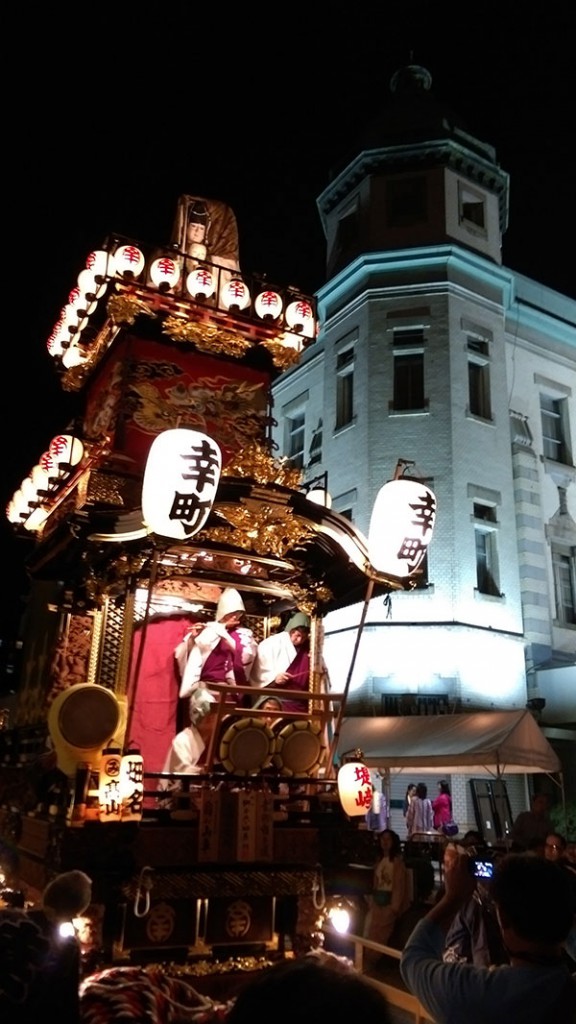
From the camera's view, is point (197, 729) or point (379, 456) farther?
point (379, 456)

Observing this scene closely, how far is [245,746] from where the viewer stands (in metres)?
8.23

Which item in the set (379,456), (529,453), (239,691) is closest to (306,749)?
(239,691)

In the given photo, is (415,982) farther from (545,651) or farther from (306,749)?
(545,651)

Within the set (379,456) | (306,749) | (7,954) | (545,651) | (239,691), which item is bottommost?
(7,954)

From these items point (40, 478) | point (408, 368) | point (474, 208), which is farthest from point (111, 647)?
point (474, 208)

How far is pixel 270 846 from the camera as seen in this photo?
25.1ft

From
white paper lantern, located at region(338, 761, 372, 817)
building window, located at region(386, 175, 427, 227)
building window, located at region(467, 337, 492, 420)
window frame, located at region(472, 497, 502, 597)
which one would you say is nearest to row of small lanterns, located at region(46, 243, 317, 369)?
white paper lantern, located at region(338, 761, 372, 817)

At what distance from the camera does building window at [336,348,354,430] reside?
76.2ft

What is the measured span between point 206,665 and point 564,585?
52.7 ft

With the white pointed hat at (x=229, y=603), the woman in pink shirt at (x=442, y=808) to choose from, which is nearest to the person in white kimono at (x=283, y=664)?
the white pointed hat at (x=229, y=603)

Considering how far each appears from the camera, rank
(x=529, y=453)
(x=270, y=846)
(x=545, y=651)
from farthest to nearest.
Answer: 1. (x=529, y=453)
2. (x=545, y=651)
3. (x=270, y=846)

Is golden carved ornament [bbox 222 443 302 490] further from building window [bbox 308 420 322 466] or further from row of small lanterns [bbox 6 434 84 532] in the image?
building window [bbox 308 420 322 466]

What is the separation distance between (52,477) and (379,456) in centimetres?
1218

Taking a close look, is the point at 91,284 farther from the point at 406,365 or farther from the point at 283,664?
the point at 406,365
